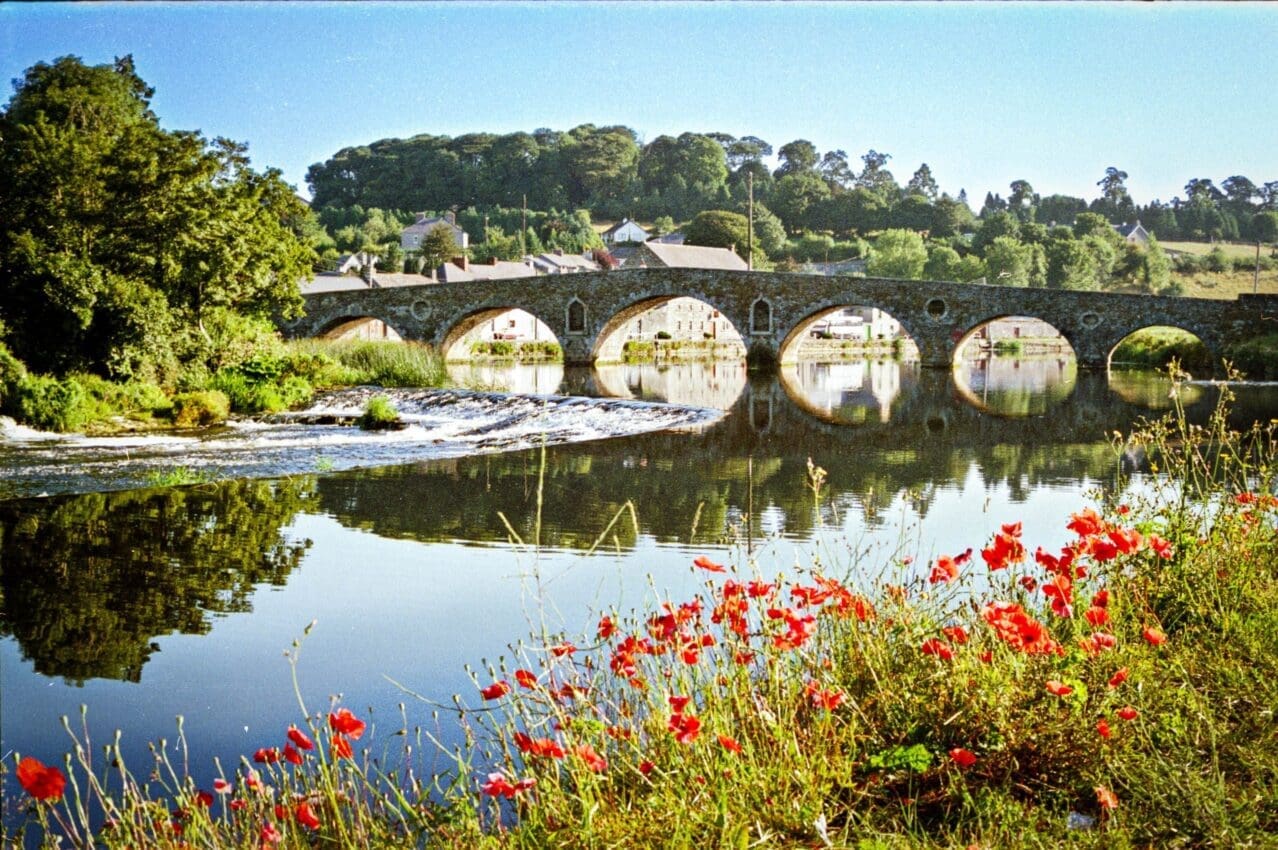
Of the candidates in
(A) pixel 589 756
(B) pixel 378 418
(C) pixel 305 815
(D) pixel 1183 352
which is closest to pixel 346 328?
(B) pixel 378 418

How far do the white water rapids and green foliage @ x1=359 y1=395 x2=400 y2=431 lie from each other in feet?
0.74

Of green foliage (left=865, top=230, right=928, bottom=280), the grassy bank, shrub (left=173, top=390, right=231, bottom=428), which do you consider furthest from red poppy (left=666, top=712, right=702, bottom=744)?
green foliage (left=865, top=230, right=928, bottom=280)

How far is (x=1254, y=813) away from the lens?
290cm

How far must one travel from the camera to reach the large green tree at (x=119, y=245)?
59.7 feet

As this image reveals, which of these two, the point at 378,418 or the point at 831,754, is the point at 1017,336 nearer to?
the point at 378,418

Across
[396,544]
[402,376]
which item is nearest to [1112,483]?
[396,544]

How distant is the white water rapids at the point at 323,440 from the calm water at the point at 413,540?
109 millimetres

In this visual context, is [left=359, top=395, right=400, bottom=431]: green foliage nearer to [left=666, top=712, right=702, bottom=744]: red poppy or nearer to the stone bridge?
[left=666, top=712, right=702, bottom=744]: red poppy

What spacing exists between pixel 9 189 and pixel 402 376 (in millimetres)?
8030

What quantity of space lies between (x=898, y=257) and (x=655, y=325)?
101ft

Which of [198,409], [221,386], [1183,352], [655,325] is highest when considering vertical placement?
[655,325]

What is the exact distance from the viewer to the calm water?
16.1ft

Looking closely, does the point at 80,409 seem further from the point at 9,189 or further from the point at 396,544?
the point at 396,544

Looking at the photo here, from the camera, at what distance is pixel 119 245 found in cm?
1942
